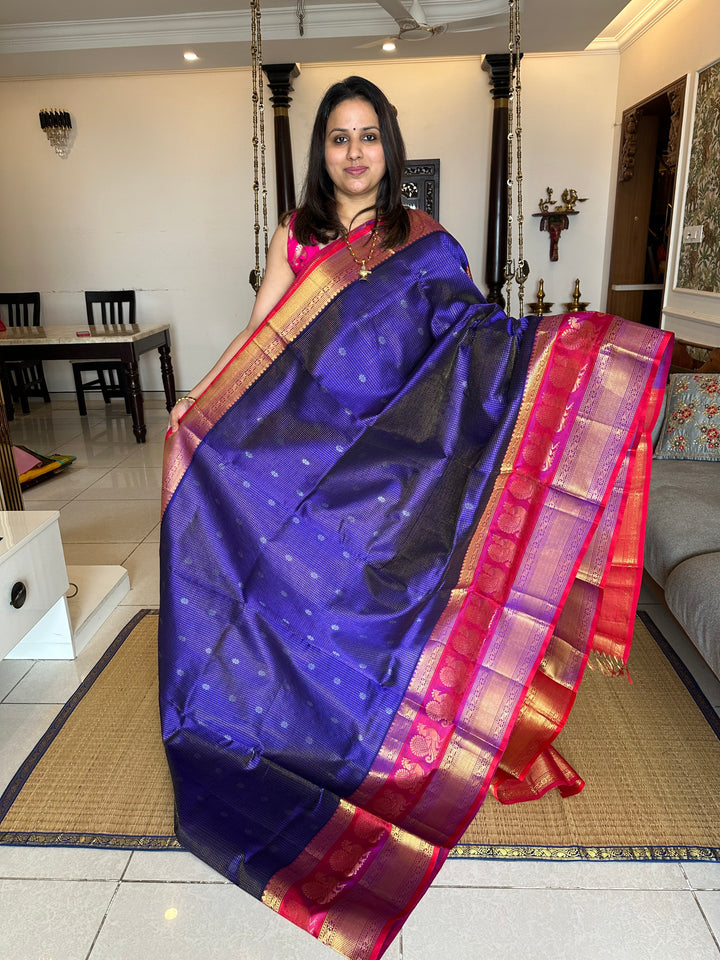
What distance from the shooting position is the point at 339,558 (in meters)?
1.39

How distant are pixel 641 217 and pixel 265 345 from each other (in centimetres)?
453

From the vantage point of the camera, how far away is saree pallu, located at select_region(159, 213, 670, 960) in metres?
1.33

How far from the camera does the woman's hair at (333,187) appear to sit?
160 cm

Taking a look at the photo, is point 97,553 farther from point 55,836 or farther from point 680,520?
point 680,520

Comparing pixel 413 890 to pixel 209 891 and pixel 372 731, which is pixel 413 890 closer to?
pixel 372 731

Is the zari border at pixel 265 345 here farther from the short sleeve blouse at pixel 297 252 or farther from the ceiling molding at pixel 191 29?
the ceiling molding at pixel 191 29

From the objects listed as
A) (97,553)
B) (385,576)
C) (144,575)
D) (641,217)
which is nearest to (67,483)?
(97,553)

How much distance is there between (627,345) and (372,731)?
2.95 feet

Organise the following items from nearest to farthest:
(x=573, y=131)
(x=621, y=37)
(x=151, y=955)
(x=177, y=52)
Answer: (x=151, y=955) < (x=177, y=52) < (x=621, y=37) < (x=573, y=131)

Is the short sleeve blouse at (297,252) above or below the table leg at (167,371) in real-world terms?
above

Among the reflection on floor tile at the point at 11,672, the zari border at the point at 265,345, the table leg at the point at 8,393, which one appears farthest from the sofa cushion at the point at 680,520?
the table leg at the point at 8,393

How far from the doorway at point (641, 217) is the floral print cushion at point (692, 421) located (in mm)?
2304

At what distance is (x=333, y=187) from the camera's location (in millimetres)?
1701

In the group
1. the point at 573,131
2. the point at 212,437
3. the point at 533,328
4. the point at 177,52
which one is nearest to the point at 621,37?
the point at 573,131
